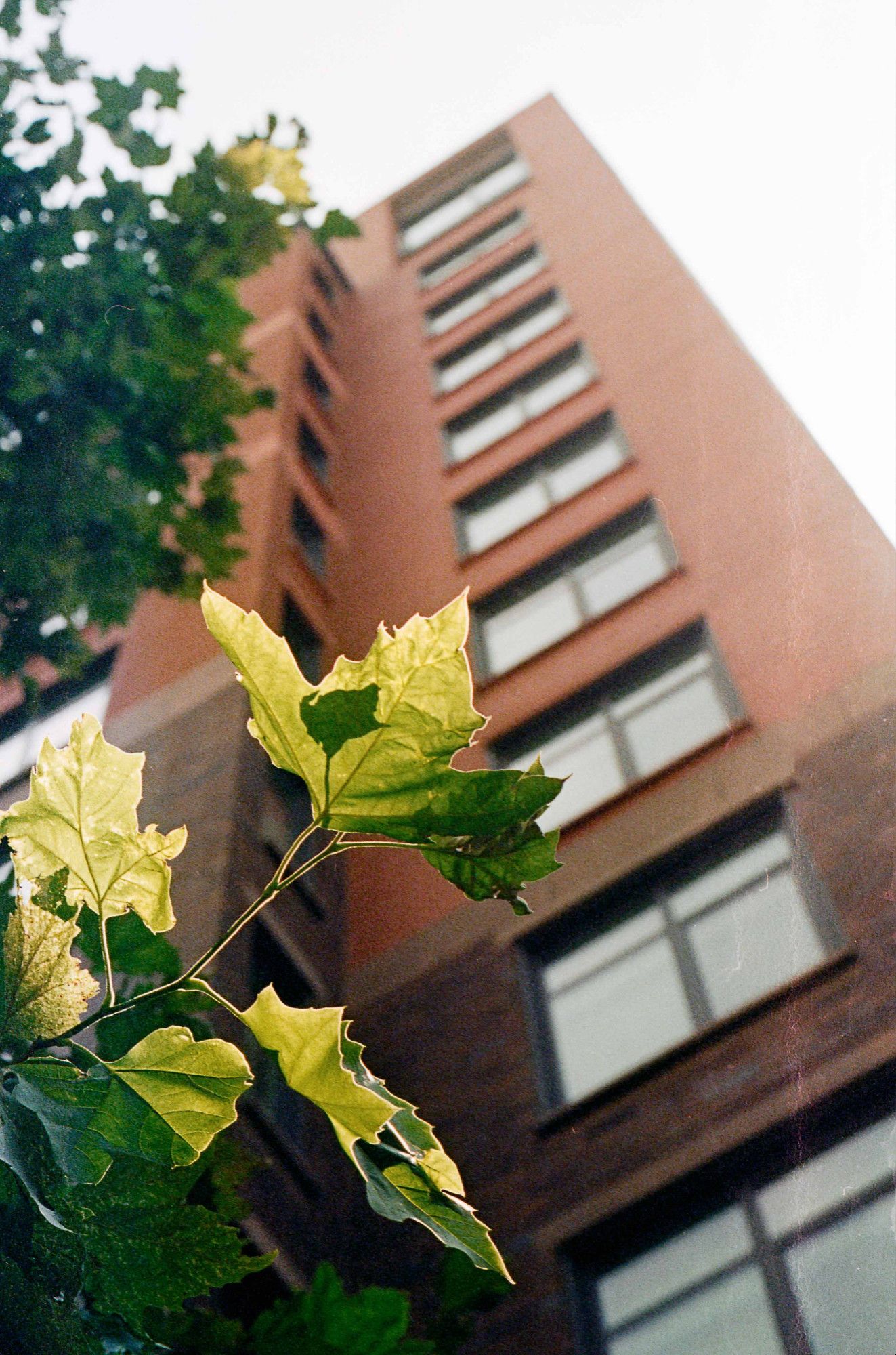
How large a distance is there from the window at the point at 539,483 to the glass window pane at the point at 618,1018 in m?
6.99

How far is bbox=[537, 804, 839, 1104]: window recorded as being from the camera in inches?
323

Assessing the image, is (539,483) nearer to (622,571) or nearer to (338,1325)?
(622,571)

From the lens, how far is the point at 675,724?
10.7 metres

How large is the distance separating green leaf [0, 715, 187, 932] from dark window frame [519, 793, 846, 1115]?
669 centimetres

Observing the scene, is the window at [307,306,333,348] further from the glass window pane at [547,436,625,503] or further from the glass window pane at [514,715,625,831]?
the glass window pane at [514,715,625,831]

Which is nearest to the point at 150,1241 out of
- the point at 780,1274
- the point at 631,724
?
the point at 780,1274

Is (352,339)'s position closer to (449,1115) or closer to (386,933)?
(386,933)

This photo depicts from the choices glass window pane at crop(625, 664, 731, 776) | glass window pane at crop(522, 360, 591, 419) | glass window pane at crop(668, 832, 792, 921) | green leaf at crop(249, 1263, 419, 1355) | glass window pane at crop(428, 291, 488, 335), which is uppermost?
glass window pane at crop(428, 291, 488, 335)

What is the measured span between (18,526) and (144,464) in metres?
0.87

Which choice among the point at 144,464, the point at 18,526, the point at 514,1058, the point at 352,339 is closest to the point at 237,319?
the point at 144,464

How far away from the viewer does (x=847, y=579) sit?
32.6 feet

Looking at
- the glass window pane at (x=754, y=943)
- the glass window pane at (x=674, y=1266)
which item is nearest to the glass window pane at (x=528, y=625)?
the glass window pane at (x=754, y=943)

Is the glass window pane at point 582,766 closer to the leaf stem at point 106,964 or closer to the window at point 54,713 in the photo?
the window at point 54,713

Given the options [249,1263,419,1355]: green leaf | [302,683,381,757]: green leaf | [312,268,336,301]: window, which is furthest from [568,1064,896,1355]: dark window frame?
[312,268,336,301]: window
